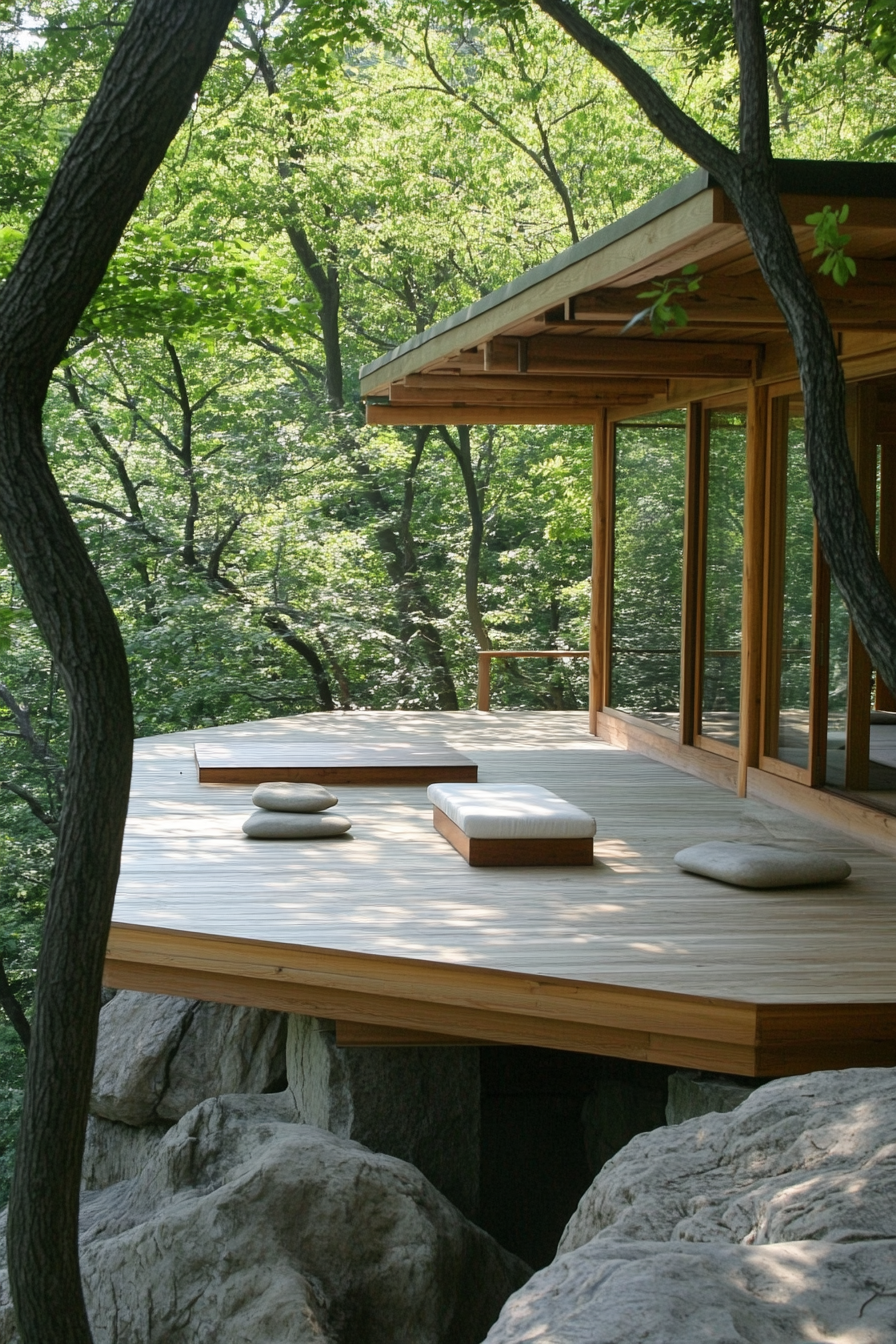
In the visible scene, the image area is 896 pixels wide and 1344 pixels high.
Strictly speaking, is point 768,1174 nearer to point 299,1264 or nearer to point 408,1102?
point 299,1264

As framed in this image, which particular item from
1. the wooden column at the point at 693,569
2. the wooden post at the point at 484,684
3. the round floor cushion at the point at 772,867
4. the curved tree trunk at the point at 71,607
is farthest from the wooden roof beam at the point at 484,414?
the curved tree trunk at the point at 71,607

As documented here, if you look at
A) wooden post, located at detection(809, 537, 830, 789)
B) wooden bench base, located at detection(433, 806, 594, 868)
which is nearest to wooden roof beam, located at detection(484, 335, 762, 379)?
wooden post, located at detection(809, 537, 830, 789)

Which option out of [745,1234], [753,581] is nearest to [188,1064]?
[745,1234]

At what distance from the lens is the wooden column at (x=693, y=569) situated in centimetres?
851

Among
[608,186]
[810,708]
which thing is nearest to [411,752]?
[810,708]

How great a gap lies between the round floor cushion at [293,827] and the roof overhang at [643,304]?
2568 mm

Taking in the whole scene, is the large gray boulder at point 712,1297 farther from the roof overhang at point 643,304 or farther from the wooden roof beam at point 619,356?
the wooden roof beam at point 619,356

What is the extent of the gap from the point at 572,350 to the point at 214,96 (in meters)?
8.52

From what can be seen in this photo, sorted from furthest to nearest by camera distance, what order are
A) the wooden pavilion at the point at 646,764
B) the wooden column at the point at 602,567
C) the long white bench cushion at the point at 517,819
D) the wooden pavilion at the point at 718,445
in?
the wooden column at the point at 602,567, the long white bench cushion at the point at 517,819, the wooden pavilion at the point at 718,445, the wooden pavilion at the point at 646,764

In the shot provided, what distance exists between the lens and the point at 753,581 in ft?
24.5

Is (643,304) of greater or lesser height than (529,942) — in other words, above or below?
above

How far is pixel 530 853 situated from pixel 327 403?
40.3 feet

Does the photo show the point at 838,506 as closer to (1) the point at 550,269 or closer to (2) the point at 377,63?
(1) the point at 550,269

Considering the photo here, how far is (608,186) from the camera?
629 inches
